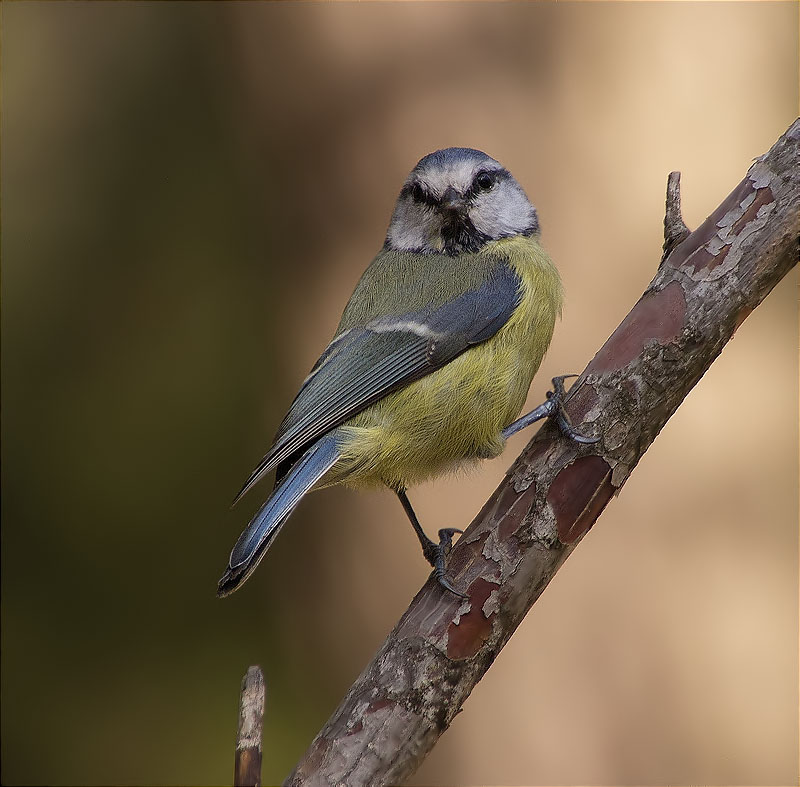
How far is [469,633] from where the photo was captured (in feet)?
5.11

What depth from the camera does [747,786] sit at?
2.60m

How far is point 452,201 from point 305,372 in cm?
130

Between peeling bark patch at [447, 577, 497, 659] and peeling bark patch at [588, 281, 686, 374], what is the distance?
0.47m

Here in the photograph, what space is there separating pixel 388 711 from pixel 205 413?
2264 mm

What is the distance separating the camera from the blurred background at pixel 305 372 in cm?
259

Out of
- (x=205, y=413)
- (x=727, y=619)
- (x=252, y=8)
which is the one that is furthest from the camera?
(x=205, y=413)

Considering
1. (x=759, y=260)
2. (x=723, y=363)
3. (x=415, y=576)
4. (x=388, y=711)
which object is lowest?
(x=415, y=576)

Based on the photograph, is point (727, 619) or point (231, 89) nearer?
point (727, 619)

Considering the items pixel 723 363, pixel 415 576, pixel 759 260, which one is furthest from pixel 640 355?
pixel 415 576

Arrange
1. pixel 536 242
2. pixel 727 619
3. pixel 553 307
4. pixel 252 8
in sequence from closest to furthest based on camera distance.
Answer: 1. pixel 553 307
2. pixel 536 242
3. pixel 727 619
4. pixel 252 8

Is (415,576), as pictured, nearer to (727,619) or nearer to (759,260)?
(727,619)

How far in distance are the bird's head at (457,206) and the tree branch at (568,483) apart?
0.59 metres

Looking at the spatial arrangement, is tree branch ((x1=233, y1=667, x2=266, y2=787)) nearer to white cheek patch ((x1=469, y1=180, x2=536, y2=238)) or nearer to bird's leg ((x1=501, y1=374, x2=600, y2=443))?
bird's leg ((x1=501, y1=374, x2=600, y2=443))

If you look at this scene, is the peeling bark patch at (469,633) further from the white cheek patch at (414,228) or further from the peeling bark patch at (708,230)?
the white cheek patch at (414,228)
